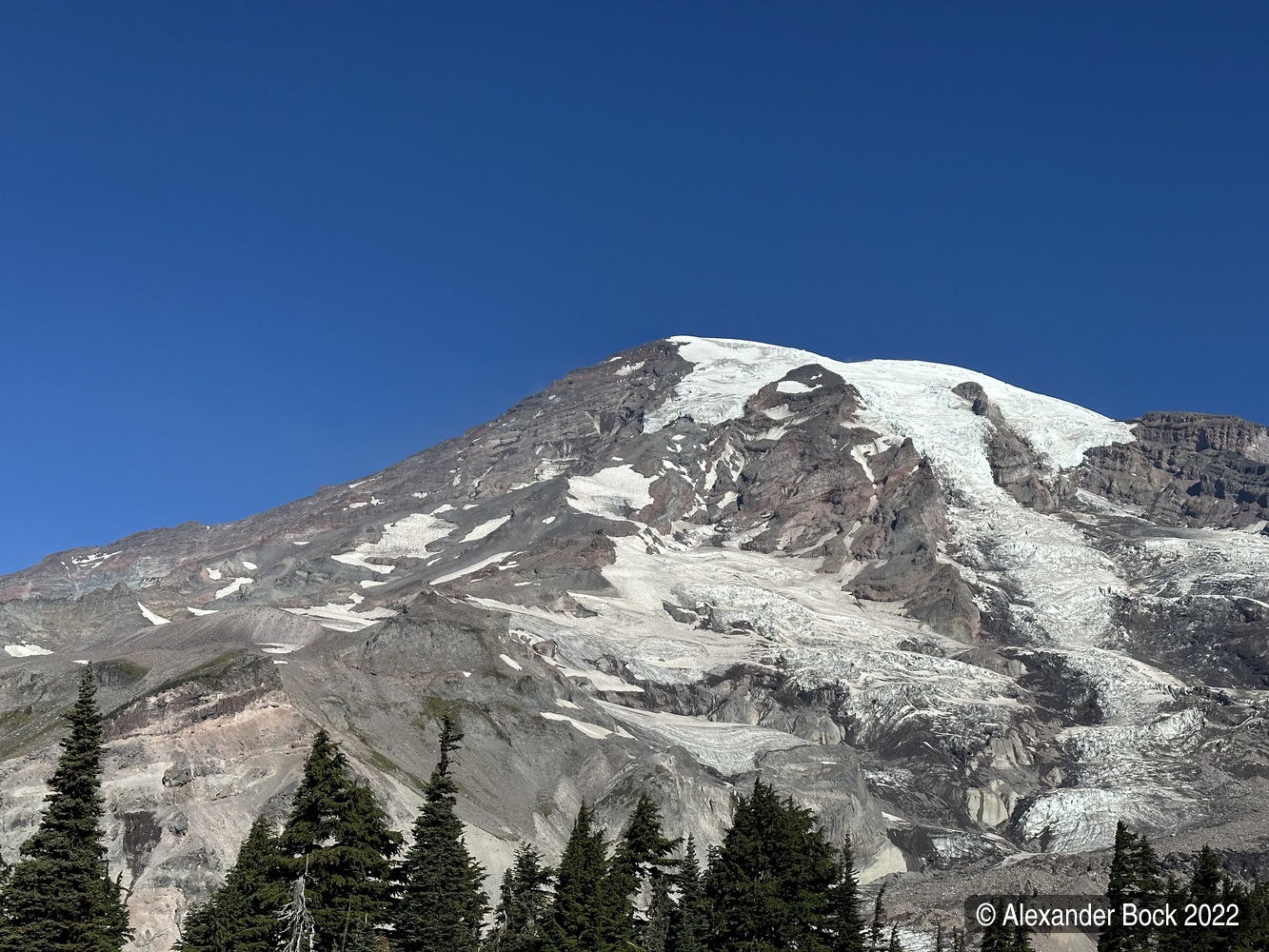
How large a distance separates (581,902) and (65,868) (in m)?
18.4

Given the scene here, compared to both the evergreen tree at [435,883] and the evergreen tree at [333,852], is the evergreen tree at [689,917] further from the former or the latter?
the evergreen tree at [333,852]

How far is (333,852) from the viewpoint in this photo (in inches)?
1556

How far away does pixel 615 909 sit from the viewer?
5119 cm

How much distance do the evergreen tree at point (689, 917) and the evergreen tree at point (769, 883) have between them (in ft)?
14.0

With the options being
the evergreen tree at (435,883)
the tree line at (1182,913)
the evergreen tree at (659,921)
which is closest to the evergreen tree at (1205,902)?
the tree line at (1182,913)

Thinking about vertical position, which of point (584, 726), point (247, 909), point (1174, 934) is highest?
point (584, 726)

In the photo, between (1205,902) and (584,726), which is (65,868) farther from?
(584,726)

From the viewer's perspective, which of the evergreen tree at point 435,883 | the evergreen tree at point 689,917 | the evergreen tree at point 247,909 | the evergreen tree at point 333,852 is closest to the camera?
the evergreen tree at point 333,852

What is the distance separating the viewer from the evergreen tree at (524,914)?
5237 centimetres

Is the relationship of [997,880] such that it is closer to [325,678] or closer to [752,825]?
[325,678]

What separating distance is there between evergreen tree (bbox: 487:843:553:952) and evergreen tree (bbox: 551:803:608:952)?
2.23 feet

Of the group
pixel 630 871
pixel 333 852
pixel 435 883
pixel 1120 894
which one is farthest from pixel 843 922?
pixel 333 852

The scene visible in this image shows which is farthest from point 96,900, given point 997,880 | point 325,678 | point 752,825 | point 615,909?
point 997,880

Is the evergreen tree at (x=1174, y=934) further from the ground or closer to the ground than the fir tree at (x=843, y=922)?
further from the ground
